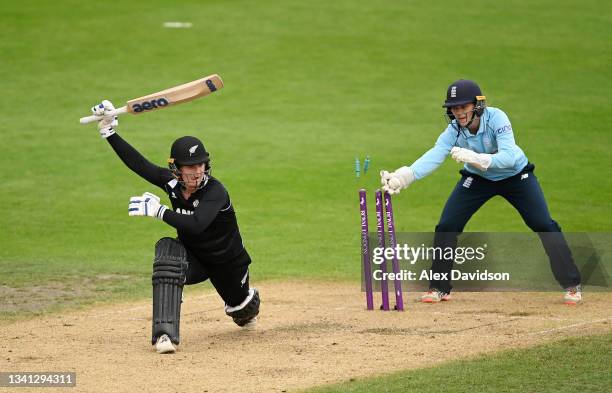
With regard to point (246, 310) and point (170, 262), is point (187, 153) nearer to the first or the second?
point (170, 262)

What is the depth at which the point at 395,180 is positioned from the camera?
10.6 metres

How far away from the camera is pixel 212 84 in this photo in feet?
33.8

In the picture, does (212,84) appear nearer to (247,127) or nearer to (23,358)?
(23,358)

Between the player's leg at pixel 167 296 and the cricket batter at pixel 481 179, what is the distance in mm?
2422

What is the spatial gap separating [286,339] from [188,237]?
47.8 inches

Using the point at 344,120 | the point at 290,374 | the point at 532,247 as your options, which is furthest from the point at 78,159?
the point at 290,374

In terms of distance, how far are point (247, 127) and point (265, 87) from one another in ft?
9.02

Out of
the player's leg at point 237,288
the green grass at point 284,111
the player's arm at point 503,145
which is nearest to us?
the player's leg at point 237,288

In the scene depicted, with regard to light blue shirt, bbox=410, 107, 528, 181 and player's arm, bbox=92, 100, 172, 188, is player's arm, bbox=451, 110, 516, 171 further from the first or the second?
player's arm, bbox=92, 100, 172, 188

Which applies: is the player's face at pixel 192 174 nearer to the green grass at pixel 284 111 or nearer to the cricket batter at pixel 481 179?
the cricket batter at pixel 481 179

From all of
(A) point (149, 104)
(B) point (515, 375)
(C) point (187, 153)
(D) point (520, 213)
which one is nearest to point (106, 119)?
(A) point (149, 104)

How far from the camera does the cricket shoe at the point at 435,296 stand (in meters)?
11.1
